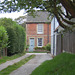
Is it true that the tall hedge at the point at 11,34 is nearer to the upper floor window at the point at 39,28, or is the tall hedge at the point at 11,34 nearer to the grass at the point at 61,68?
the grass at the point at 61,68

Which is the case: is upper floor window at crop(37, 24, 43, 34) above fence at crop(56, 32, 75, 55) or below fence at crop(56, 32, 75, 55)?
above

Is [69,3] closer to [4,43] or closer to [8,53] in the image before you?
[4,43]

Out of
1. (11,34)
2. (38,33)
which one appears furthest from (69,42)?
(38,33)

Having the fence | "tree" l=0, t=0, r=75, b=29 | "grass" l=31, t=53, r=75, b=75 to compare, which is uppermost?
"tree" l=0, t=0, r=75, b=29

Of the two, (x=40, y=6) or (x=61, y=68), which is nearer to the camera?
(x=61, y=68)

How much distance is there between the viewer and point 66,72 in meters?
7.26

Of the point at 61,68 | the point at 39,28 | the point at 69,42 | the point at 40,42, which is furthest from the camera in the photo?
the point at 39,28

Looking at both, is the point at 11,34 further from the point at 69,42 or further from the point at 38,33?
the point at 38,33

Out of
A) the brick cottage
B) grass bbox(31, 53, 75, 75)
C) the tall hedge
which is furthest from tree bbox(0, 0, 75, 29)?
the brick cottage

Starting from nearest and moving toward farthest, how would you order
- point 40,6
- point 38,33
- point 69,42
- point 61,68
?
1. point 61,68
2. point 40,6
3. point 69,42
4. point 38,33

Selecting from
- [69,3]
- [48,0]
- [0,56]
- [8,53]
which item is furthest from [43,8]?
[8,53]

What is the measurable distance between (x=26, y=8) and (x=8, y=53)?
11.3m

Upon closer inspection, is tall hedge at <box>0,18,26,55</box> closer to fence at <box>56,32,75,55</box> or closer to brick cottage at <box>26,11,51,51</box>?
fence at <box>56,32,75,55</box>

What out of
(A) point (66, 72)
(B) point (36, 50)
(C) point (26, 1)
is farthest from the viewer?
(B) point (36, 50)
